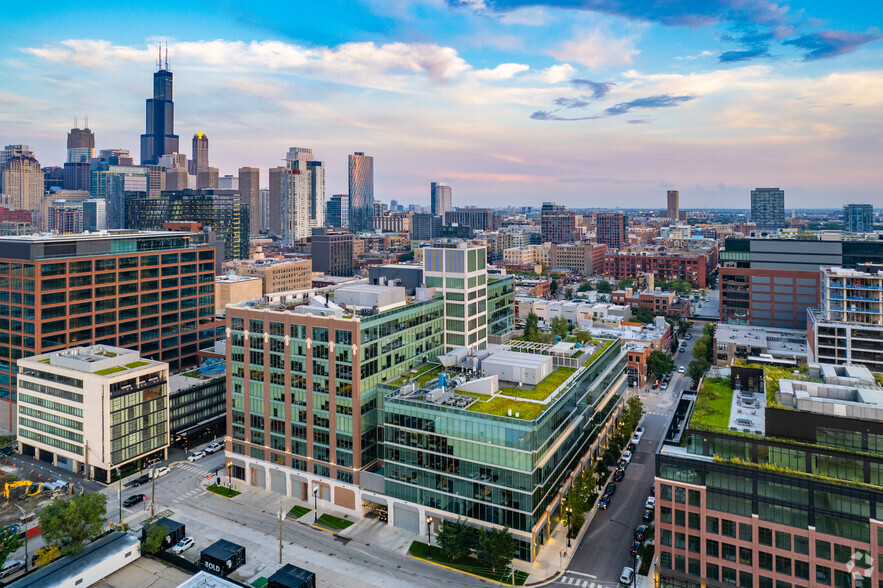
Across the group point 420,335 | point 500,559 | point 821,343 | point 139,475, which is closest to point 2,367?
point 139,475

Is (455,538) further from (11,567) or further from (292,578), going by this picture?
(11,567)

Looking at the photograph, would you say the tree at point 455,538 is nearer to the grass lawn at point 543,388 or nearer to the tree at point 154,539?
the grass lawn at point 543,388

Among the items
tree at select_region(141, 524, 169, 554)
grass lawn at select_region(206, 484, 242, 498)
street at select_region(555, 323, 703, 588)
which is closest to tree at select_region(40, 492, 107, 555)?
tree at select_region(141, 524, 169, 554)

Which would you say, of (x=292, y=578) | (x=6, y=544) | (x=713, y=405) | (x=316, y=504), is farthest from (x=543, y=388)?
(x=6, y=544)

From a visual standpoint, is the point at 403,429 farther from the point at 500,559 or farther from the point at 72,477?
the point at 72,477

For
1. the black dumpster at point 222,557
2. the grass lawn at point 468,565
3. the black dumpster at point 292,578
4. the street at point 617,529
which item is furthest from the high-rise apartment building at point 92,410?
the street at point 617,529

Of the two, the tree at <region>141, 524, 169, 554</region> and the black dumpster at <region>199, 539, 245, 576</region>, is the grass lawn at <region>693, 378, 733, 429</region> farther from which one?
the tree at <region>141, 524, 169, 554</region>
